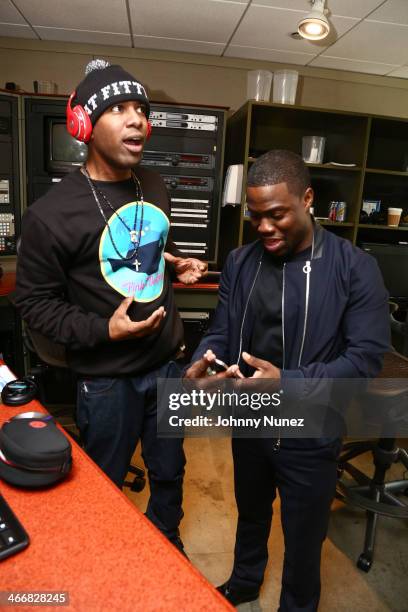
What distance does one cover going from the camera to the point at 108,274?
4.34 ft

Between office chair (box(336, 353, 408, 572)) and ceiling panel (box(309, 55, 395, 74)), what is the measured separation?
2.51 metres

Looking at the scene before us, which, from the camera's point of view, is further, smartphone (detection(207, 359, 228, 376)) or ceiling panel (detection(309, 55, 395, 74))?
ceiling panel (detection(309, 55, 395, 74))

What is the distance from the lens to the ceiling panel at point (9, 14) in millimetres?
2682

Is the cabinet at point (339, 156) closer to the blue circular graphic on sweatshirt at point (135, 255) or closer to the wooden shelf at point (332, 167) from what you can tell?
the wooden shelf at point (332, 167)

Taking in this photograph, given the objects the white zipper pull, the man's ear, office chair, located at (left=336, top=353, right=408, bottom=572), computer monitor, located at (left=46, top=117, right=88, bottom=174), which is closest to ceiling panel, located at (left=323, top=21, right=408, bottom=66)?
computer monitor, located at (left=46, top=117, right=88, bottom=174)

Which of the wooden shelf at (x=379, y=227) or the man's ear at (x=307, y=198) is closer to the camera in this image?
the man's ear at (x=307, y=198)

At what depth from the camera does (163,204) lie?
1.50 m

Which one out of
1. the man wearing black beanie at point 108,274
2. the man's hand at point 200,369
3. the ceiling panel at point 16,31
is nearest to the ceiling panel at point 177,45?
the ceiling panel at point 16,31

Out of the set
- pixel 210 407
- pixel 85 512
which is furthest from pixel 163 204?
pixel 85 512

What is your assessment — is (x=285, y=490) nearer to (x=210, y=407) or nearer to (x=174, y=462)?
(x=210, y=407)

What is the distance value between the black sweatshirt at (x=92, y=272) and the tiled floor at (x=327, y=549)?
0.96m

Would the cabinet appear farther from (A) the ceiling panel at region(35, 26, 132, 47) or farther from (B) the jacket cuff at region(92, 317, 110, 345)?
(B) the jacket cuff at region(92, 317, 110, 345)

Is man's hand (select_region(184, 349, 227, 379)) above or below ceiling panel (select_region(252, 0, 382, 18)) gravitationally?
below

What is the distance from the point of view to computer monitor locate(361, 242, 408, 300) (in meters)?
3.24
